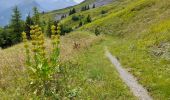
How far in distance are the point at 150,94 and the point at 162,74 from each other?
4.40m

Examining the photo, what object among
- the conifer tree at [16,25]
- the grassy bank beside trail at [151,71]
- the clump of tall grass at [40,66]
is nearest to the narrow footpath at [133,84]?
the grassy bank beside trail at [151,71]

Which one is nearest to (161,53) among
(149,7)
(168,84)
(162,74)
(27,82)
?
(162,74)

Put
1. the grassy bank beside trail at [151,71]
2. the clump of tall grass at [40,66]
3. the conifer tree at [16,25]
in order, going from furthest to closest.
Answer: the conifer tree at [16,25]
the grassy bank beside trail at [151,71]
the clump of tall grass at [40,66]

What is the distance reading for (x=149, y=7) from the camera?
79875 mm

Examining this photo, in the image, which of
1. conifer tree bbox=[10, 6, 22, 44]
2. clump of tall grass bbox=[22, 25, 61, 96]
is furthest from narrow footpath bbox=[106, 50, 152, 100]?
conifer tree bbox=[10, 6, 22, 44]

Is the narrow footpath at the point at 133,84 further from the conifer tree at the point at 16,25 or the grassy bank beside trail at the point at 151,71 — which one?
the conifer tree at the point at 16,25

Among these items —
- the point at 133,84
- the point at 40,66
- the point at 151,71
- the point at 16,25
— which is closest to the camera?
the point at 40,66

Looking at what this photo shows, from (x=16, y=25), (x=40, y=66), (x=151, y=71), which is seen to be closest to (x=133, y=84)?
(x=151, y=71)

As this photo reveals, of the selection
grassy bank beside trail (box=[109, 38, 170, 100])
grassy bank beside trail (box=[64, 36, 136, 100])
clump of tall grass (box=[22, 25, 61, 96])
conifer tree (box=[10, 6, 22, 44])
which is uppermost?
clump of tall grass (box=[22, 25, 61, 96])

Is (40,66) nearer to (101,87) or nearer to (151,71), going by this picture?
(101,87)

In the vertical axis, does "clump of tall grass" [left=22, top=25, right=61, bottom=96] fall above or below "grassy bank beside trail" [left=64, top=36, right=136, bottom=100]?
above

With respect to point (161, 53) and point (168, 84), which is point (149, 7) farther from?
point (168, 84)

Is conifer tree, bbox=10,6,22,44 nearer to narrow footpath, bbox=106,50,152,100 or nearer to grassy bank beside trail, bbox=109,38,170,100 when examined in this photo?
grassy bank beside trail, bbox=109,38,170,100

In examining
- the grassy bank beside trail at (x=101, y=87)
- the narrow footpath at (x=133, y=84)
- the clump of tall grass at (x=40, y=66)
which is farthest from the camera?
the narrow footpath at (x=133, y=84)
